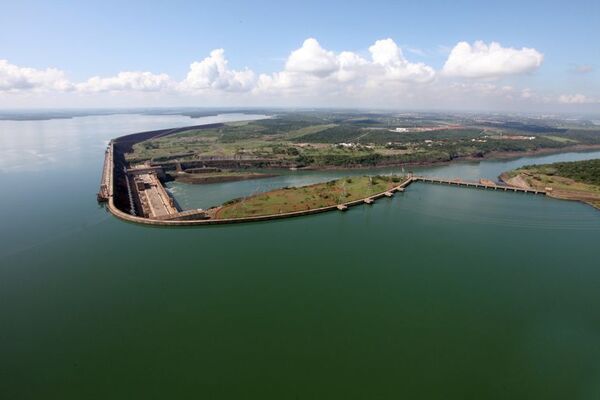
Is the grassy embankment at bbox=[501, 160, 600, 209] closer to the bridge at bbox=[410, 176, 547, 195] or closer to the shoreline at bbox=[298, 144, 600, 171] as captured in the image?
the bridge at bbox=[410, 176, 547, 195]

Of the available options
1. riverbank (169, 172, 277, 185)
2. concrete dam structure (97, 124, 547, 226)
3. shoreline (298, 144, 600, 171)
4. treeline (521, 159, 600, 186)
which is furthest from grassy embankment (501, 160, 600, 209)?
riverbank (169, 172, 277, 185)

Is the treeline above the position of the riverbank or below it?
above

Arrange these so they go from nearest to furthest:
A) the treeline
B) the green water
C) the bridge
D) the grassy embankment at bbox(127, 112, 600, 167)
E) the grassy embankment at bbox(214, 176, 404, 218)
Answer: the green water
the grassy embankment at bbox(214, 176, 404, 218)
the bridge
the treeline
the grassy embankment at bbox(127, 112, 600, 167)

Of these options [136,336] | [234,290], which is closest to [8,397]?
[136,336]

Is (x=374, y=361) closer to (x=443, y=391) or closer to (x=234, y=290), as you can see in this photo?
(x=443, y=391)

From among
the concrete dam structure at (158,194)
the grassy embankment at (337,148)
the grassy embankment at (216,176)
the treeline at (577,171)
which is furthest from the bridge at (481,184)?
the grassy embankment at (216,176)

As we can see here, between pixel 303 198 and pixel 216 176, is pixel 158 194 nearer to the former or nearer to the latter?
pixel 216 176

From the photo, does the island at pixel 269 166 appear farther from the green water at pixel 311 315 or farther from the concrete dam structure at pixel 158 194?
the green water at pixel 311 315
